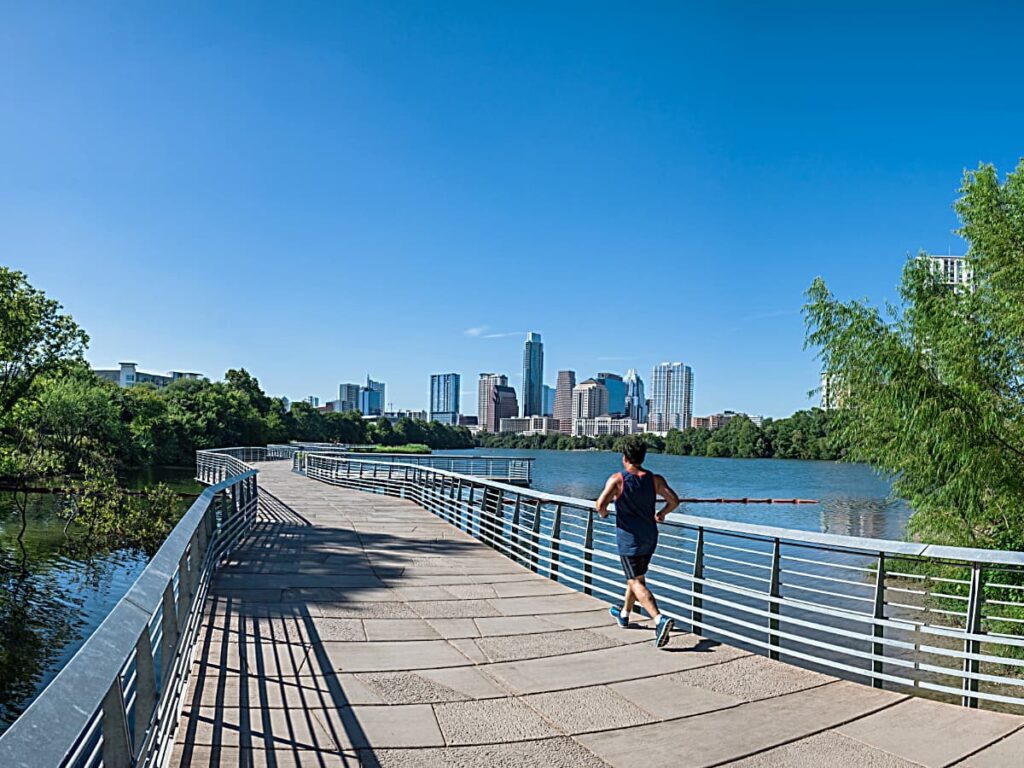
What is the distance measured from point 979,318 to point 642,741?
13.3 metres

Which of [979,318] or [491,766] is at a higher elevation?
[979,318]

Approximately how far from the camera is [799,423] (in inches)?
3403

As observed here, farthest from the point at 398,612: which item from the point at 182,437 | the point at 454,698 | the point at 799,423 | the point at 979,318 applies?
the point at 799,423

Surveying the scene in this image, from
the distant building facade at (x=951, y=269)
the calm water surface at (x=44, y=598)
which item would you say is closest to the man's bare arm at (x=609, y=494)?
the calm water surface at (x=44, y=598)

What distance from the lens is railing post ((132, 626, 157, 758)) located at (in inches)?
125

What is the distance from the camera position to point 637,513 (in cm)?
679

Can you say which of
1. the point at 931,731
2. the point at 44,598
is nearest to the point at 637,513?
the point at 931,731

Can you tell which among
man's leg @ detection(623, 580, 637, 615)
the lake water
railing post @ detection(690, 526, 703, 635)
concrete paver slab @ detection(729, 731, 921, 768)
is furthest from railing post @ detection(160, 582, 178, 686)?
the lake water

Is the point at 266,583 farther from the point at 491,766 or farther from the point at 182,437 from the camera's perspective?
the point at 182,437

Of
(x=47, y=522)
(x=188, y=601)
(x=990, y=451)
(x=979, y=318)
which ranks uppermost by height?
(x=979, y=318)

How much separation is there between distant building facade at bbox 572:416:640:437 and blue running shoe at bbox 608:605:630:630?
154004 millimetres

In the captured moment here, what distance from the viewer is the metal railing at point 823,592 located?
5.17 metres

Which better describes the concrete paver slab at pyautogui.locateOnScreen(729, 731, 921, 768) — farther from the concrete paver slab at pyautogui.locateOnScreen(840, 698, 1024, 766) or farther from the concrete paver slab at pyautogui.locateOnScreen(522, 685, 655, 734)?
the concrete paver slab at pyautogui.locateOnScreen(522, 685, 655, 734)

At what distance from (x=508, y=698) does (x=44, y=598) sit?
16.9 meters
